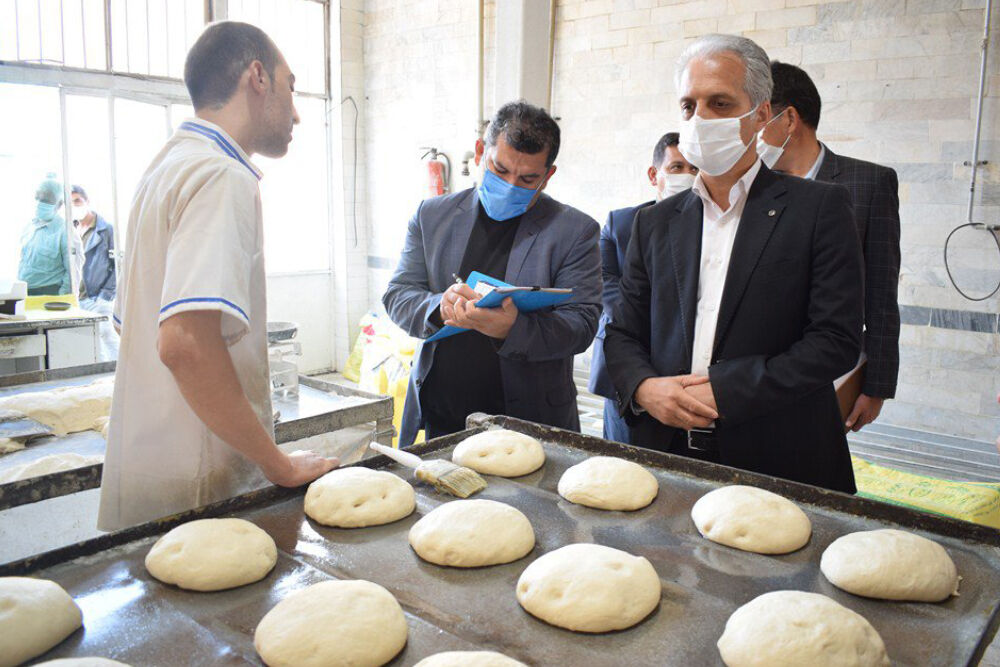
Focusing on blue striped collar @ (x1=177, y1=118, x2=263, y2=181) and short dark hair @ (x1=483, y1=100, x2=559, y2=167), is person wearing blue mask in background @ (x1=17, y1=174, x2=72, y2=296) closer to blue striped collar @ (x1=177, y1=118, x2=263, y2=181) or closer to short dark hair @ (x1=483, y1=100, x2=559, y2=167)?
short dark hair @ (x1=483, y1=100, x2=559, y2=167)

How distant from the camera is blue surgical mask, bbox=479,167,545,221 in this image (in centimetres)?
232

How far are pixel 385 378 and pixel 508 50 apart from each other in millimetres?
2587

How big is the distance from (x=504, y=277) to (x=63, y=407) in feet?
5.16

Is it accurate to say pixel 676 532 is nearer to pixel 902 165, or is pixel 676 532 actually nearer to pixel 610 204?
pixel 902 165

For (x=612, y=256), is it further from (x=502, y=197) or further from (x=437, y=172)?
(x=437, y=172)

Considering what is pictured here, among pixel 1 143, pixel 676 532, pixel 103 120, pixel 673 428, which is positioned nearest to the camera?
pixel 676 532

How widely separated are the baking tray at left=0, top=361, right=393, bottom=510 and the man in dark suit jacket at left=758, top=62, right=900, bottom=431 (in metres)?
1.75

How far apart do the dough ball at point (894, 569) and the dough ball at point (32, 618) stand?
1.36 m

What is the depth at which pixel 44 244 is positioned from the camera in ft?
18.2

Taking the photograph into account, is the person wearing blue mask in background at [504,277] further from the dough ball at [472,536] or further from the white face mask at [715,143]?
the dough ball at [472,536]

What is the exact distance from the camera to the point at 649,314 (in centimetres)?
208

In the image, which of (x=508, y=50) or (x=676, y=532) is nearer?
(x=676, y=532)

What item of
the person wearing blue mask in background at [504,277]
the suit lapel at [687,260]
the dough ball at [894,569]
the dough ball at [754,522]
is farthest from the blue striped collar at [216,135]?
the dough ball at [894,569]

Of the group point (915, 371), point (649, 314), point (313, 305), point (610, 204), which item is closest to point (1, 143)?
point (313, 305)
